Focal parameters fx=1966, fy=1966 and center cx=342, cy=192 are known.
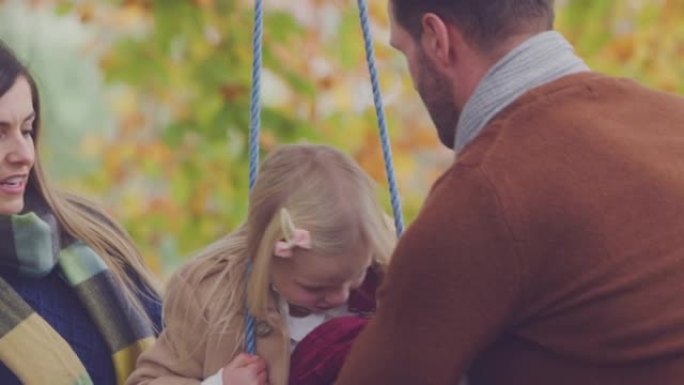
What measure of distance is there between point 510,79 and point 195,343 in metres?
0.72

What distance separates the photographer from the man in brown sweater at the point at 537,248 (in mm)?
2773

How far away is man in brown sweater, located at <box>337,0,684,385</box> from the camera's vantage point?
2.77m

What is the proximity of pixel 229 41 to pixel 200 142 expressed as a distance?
34 centimetres

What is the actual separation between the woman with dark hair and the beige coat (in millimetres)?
386

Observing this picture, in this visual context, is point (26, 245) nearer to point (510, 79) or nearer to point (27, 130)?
point (27, 130)

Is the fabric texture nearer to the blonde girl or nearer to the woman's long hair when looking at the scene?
the blonde girl

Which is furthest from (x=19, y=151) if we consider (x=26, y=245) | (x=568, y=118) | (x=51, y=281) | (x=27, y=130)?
(x=568, y=118)

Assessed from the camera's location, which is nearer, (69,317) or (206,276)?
(206,276)

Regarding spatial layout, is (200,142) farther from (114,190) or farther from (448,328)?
(448,328)

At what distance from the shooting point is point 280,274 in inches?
124

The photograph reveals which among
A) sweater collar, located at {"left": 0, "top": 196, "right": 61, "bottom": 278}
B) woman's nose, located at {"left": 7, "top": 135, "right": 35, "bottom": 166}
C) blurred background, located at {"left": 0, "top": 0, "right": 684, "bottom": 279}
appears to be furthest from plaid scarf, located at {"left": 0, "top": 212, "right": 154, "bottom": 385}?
blurred background, located at {"left": 0, "top": 0, "right": 684, "bottom": 279}

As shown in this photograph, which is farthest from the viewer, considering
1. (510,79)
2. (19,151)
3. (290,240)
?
(19,151)

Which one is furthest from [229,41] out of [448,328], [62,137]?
[448,328]

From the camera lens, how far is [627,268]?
9.25 feet
